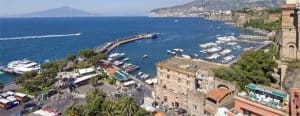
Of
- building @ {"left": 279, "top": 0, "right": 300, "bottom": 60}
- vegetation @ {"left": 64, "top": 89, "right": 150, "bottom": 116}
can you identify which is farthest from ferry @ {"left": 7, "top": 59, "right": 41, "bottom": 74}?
building @ {"left": 279, "top": 0, "right": 300, "bottom": 60}

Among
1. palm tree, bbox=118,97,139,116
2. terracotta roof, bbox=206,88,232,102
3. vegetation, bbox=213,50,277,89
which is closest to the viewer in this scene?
palm tree, bbox=118,97,139,116

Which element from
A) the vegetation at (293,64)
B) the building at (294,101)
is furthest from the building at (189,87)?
the building at (294,101)

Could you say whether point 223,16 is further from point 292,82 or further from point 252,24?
point 292,82

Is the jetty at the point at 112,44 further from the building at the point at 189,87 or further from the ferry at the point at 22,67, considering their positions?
the building at the point at 189,87

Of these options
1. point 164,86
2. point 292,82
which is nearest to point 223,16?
point 164,86

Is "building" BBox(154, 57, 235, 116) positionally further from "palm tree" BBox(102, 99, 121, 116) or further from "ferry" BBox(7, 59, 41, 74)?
"ferry" BBox(7, 59, 41, 74)

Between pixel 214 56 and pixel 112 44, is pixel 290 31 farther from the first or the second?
pixel 112 44
